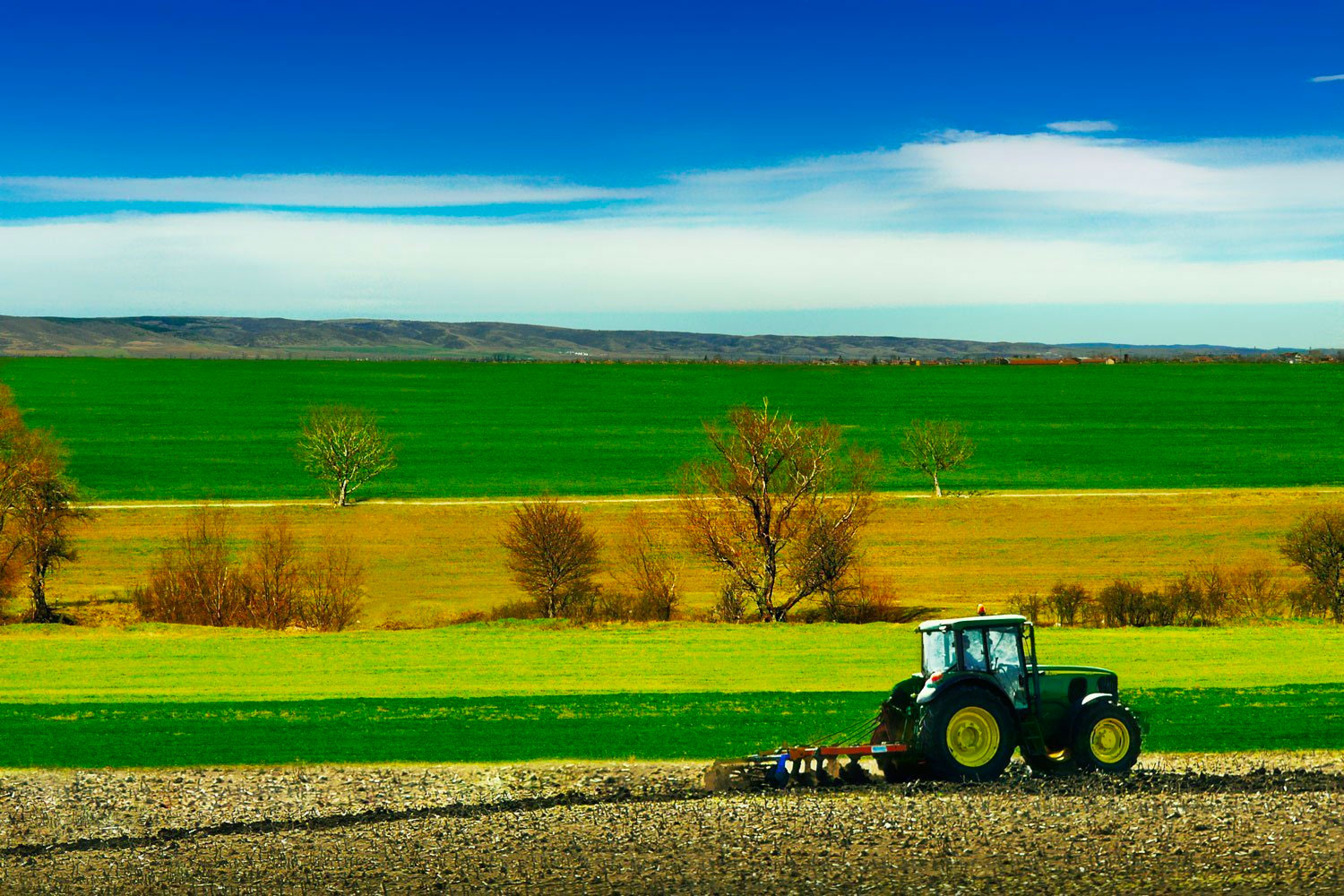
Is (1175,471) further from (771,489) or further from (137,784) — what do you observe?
(137,784)

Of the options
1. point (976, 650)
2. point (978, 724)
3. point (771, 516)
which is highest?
point (976, 650)

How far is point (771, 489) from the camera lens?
45.6 metres

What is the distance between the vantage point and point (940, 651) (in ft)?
50.9

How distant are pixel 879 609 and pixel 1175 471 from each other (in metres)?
56.6

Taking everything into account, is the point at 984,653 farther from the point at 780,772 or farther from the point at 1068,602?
the point at 1068,602

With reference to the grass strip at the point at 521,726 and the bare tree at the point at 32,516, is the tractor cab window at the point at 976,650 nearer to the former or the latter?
the grass strip at the point at 521,726

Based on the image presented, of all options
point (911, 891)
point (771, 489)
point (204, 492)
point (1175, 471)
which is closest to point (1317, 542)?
point (771, 489)

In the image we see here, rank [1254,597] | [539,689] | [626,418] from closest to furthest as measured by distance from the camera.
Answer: [539,689], [1254,597], [626,418]

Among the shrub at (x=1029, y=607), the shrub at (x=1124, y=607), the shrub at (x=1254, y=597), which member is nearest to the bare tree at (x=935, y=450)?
the shrub at (x=1029, y=607)

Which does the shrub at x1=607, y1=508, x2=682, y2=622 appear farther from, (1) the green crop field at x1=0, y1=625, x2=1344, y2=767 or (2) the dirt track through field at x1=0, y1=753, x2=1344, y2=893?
(2) the dirt track through field at x1=0, y1=753, x2=1344, y2=893

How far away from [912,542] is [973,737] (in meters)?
53.0

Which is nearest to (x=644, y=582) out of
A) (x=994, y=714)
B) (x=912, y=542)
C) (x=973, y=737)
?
(x=912, y=542)

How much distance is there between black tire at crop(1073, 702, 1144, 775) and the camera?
15672mm

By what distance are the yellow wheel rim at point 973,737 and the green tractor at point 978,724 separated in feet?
0.04
